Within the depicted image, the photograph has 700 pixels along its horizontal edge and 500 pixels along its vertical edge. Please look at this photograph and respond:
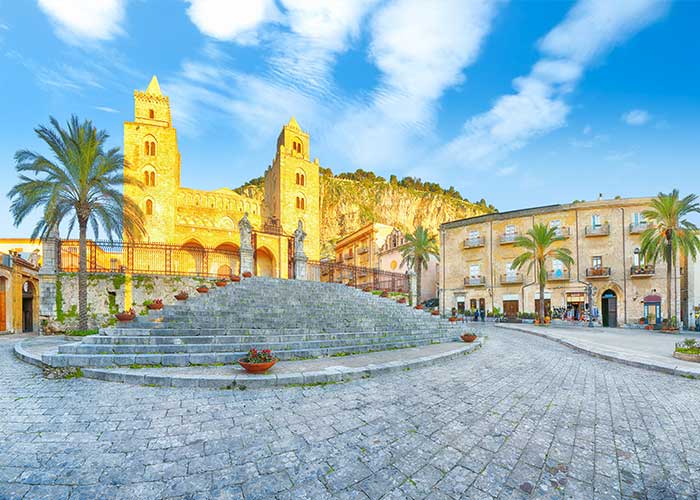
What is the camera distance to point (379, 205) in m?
95.1

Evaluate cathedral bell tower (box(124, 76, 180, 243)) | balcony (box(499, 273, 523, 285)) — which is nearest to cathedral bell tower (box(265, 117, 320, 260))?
cathedral bell tower (box(124, 76, 180, 243))

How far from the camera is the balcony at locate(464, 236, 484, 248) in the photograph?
35938 millimetres

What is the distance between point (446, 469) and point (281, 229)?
4002 centimetres

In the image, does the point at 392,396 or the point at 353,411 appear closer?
the point at 353,411

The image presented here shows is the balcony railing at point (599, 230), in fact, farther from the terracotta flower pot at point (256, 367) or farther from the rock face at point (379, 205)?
the rock face at point (379, 205)

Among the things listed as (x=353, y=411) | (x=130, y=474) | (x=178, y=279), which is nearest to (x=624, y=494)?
(x=353, y=411)

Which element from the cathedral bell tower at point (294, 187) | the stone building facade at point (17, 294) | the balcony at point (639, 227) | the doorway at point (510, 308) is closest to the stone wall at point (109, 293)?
the stone building facade at point (17, 294)

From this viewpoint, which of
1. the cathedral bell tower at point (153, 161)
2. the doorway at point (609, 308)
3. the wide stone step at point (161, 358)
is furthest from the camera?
the cathedral bell tower at point (153, 161)

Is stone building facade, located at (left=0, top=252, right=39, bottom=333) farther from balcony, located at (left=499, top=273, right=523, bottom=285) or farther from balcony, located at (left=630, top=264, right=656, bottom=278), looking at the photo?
balcony, located at (left=630, top=264, right=656, bottom=278)

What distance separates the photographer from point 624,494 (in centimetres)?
306

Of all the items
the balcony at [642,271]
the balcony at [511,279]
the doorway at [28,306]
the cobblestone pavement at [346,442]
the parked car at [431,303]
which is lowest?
the parked car at [431,303]

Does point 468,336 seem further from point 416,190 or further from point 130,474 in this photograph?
point 416,190

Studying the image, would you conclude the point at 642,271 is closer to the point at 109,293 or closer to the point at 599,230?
the point at 599,230

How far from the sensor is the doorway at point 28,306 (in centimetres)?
2634
